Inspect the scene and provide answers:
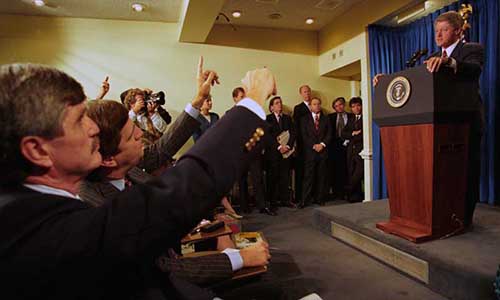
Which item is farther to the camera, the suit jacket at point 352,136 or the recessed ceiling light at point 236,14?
the suit jacket at point 352,136

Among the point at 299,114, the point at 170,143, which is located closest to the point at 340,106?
the point at 299,114

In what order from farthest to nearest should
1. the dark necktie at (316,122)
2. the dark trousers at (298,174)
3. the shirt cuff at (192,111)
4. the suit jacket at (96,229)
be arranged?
the dark trousers at (298,174), the dark necktie at (316,122), the shirt cuff at (192,111), the suit jacket at (96,229)

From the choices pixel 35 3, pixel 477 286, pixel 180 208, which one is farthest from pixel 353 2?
pixel 180 208

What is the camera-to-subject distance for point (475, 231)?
2.18 meters

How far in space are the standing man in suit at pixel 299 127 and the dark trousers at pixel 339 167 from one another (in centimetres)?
44

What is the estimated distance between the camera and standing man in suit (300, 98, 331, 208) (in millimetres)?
4277

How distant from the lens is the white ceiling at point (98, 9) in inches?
142

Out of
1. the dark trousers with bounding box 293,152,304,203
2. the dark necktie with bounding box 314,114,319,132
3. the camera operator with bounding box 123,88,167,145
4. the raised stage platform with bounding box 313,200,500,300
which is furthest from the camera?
the dark trousers with bounding box 293,152,304,203

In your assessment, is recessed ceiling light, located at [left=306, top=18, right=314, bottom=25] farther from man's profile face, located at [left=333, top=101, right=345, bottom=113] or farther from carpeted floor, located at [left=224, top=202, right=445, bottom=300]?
carpeted floor, located at [left=224, top=202, right=445, bottom=300]

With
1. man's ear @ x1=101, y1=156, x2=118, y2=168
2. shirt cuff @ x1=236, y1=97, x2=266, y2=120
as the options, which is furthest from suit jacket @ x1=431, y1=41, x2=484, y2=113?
man's ear @ x1=101, y1=156, x2=118, y2=168

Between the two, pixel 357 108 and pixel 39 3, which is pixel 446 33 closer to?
pixel 357 108

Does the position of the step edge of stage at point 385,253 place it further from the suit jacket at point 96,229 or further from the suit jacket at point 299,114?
the suit jacket at point 96,229

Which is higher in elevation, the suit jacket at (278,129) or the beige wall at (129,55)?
the beige wall at (129,55)

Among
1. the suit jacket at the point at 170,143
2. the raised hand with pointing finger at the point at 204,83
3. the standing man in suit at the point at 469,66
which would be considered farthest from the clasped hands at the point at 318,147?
the raised hand with pointing finger at the point at 204,83
